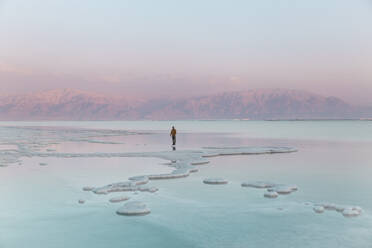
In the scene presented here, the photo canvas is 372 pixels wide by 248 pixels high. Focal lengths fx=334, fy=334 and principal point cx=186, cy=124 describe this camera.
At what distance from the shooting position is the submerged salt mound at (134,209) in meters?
7.66

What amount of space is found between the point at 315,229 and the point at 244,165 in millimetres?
9285

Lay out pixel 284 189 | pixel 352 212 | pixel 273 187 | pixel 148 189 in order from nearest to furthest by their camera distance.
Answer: pixel 352 212, pixel 284 189, pixel 148 189, pixel 273 187

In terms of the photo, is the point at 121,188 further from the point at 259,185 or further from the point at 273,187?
the point at 273,187

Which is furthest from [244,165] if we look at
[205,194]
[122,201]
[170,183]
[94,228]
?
[94,228]

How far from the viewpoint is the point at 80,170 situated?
14.2 metres

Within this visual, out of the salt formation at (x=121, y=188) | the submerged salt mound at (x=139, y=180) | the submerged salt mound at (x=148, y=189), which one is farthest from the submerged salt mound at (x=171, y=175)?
the submerged salt mound at (x=148, y=189)

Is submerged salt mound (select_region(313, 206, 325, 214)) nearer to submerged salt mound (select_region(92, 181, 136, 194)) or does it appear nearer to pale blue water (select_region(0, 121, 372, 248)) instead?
pale blue water (select_region(0, 121, 372, 248))

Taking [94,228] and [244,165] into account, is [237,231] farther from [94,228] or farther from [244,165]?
[244,165]

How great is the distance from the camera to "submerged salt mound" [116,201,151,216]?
7664mm

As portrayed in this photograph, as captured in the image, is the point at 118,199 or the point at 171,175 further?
the point at 171,175

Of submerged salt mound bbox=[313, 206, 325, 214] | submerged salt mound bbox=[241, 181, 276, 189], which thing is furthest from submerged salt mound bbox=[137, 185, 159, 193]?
submerged salt mound bbox=[313, 206, 325, 214]

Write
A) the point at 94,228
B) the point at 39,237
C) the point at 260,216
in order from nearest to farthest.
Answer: the point at 39,237 < the point at 94,228 < the point at 260,216

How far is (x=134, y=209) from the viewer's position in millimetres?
7816

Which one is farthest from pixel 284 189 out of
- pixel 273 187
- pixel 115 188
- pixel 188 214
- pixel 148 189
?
pixel 115 188
